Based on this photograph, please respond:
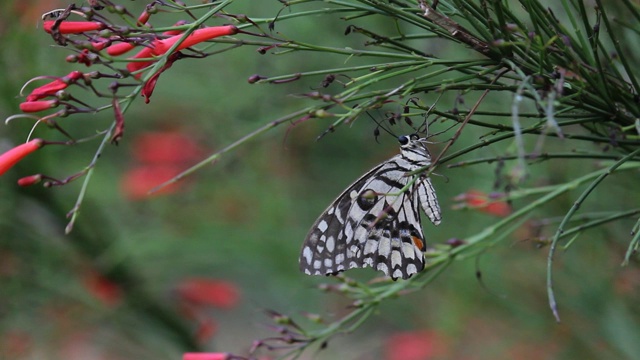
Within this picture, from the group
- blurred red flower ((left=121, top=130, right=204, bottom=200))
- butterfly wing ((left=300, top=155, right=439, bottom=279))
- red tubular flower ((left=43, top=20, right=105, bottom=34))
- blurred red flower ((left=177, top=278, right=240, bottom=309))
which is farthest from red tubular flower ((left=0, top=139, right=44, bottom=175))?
blurred red flower ((left=121, top=130, right=204, bottom=200))

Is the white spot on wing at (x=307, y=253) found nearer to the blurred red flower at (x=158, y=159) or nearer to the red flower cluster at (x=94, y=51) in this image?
the red flower cluster at (x=94, y=51)

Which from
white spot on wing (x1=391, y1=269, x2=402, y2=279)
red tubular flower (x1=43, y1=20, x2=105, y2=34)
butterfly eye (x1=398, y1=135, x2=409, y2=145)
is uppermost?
red tubular flower (x1=43, y1=20, x2=105, y2=34)

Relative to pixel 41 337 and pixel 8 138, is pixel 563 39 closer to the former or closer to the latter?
pixel 8 138

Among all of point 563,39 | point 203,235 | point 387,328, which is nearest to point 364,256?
point 563,39

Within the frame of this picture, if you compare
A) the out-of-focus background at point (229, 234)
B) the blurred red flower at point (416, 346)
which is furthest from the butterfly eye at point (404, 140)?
the blurred red flower at point (416, 346)

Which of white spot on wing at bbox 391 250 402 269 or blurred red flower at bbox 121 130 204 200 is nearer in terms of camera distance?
white spot on wing at bbox 391 250 402 269

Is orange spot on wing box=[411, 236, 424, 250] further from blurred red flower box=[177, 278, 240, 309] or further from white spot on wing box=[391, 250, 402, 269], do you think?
blurred red flower box=[177, 278, 240, 309]

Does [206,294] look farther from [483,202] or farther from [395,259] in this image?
[395,259]
